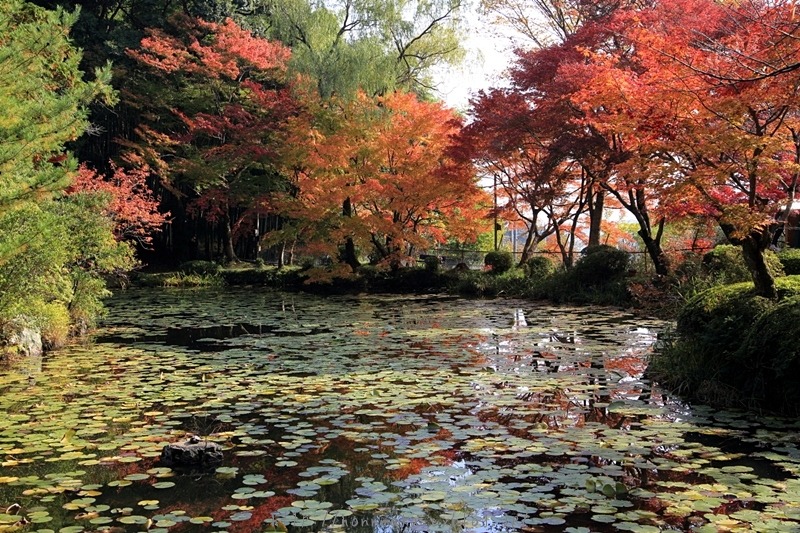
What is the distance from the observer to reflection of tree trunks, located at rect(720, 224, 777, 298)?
5.81m

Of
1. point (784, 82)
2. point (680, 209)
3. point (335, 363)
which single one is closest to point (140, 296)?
point (335, 363)

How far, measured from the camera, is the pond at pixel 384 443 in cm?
328

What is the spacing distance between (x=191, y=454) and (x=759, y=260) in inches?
201

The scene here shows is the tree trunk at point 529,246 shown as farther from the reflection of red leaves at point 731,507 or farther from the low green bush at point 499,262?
the reflection of red leaves at point 731,507

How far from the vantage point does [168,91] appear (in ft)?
72.4

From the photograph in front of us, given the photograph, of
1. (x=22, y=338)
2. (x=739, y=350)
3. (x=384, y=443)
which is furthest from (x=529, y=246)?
(x=384, y=443)

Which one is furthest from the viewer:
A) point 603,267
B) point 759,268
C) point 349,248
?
point 349,248

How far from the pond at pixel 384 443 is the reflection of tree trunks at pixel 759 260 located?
132 centimetres

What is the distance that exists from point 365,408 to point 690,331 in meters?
3.18

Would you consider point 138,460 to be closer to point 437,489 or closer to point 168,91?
point 437,489

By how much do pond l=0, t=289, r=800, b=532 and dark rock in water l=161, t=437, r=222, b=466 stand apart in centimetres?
8

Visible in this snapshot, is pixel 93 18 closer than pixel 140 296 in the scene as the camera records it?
No

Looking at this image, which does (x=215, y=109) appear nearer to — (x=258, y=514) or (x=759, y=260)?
(x=759, y=260)

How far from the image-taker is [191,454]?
13.2ft
